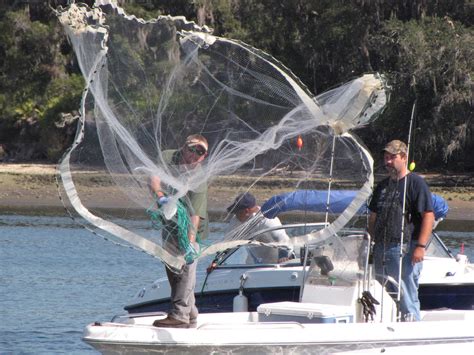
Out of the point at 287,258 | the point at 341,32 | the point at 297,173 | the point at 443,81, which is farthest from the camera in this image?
the point at 341,32

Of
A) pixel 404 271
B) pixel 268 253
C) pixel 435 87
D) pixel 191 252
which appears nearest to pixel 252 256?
pixel 268 253

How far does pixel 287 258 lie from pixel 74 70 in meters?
33.5

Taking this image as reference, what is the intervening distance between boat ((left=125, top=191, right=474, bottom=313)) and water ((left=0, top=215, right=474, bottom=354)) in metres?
1.57

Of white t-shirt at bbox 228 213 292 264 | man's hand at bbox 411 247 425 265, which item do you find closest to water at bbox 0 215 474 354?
white t-shirt at bbox 228 213 292 264

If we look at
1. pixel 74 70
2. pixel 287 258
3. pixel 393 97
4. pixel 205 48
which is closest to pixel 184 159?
pixel 205 48

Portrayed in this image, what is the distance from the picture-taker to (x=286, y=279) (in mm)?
11664

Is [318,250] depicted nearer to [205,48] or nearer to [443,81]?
[205,48]

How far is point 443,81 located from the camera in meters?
34.1

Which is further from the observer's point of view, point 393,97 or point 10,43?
point 10,43

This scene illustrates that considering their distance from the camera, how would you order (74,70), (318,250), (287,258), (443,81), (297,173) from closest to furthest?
(297,173)
(318,250)
(287,258)
(443,81)
(74,70)

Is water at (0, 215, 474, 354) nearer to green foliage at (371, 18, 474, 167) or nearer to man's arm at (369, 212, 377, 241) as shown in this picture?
man's arm at (369, 212, 377, 241)

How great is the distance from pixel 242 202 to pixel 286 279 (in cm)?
206

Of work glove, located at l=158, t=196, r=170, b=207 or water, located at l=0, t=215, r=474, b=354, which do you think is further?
water, located at l=0, t=215, r=474, b=354

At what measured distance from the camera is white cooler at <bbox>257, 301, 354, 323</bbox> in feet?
32.1
